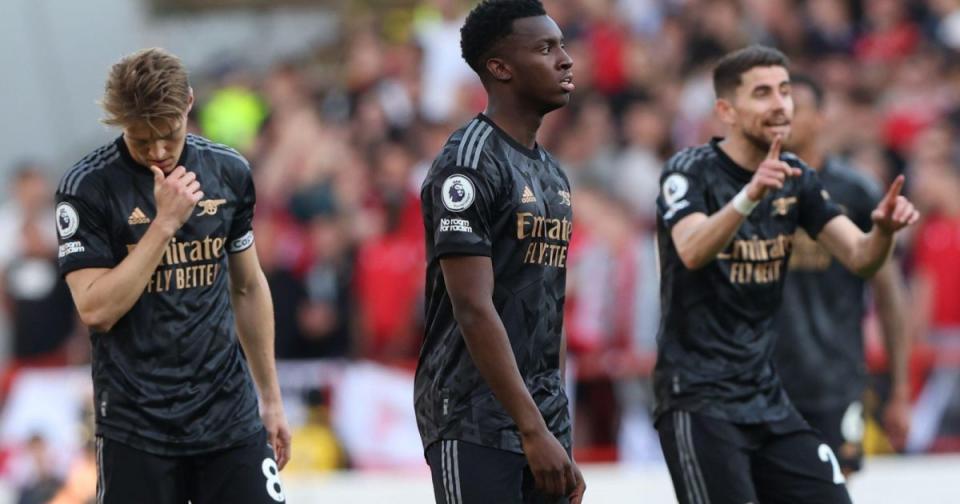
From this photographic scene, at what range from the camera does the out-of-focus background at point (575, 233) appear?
40.8 feet

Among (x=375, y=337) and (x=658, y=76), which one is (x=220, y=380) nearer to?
(x=375, y=337)

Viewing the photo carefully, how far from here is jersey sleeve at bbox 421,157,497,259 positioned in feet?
19.1

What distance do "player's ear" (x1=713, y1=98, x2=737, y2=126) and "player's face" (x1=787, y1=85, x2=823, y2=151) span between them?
4.05ft

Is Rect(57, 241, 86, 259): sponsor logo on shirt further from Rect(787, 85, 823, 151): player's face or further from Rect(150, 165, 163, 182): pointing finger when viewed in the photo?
Rect(787, 85, 823, 151): player's face

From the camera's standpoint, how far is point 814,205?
7.53 m

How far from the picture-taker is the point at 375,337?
45.7 feet

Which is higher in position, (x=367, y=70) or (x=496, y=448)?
(x=367, y=70)

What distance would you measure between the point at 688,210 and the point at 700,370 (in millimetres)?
662

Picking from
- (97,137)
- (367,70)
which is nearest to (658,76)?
(367,70)

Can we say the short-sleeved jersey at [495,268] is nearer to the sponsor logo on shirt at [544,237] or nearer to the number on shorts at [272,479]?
the sponsor logo on shirt at [544,237]

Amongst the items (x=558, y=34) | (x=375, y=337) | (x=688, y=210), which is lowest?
(x=375, y=337)

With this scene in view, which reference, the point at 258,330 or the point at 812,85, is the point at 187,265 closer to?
the point at 258,330

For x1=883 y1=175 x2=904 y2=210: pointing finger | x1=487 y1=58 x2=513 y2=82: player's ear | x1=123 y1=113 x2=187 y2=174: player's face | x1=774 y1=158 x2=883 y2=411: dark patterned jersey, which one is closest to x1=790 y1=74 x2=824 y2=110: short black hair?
x1=774 y1=158 x2=883 y2=411: dark patterned jersey

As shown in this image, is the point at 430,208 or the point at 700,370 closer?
the point at 430,208
